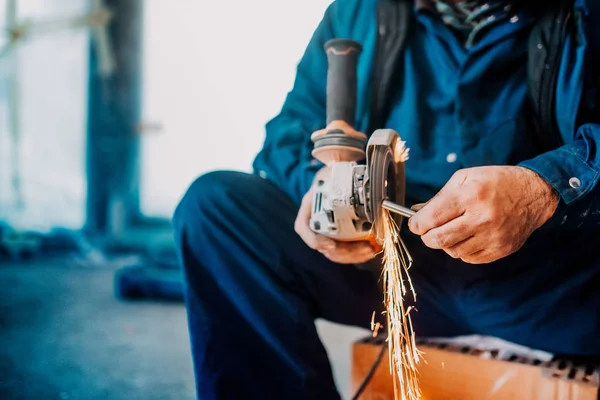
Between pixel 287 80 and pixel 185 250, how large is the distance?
174 cm

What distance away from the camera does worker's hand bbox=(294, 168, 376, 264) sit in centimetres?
82

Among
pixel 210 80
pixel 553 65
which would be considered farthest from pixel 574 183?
pixel 210 80

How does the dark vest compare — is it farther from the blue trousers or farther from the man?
the blue trousers

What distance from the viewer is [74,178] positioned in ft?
9.29

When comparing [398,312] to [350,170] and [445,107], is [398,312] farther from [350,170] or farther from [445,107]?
[445,107]

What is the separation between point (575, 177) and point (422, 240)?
0.76 feet

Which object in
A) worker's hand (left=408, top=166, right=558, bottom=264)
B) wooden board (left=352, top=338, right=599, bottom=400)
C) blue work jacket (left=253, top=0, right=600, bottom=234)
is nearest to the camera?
worker's hand (left=408, top=166, right=558, bottom=264)

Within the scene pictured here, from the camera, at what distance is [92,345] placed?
4.62 ft

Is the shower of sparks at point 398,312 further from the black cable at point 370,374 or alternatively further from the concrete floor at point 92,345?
the concrete floor at point 92,345

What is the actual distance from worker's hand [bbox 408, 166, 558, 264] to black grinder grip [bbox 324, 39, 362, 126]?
0.89 ft

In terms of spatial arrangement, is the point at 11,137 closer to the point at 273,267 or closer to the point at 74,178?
the point at 74,178

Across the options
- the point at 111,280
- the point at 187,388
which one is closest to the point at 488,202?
the point at 187,388

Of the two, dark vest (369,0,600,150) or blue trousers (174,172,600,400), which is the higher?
dark vest (369,0,600,150)

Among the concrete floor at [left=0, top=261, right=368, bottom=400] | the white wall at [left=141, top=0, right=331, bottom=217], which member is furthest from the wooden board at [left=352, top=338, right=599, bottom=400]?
the white wall at [left=141, top=0, right=331, bottom=217]
